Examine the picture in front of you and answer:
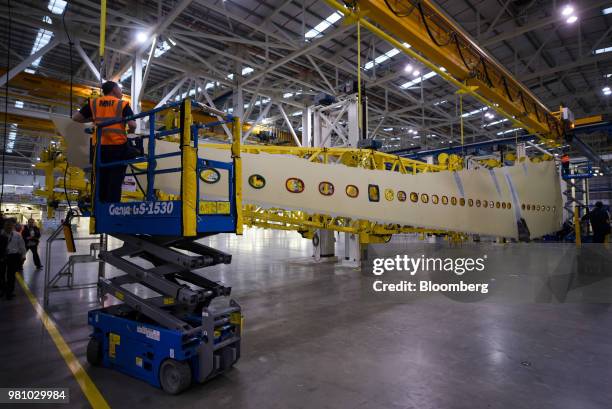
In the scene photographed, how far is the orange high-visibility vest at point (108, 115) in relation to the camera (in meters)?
4.43

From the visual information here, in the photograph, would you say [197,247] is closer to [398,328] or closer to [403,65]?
[398,328]

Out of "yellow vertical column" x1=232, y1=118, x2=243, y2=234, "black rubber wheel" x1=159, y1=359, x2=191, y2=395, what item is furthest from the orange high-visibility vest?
"black rubber wheel" x1=159, y1=359, x2=191, y2=395

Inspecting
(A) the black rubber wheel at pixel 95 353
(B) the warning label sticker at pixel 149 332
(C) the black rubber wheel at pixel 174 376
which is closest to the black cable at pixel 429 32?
(B) the warning label sticker at pixel 149 332

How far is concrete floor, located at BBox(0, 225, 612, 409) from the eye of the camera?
3609 millimetres

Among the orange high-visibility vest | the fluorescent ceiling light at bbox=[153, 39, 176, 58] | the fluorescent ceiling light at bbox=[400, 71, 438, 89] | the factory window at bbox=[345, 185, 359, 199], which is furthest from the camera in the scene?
the fluorescent ceiling light at bbox=[400, 71, 438, 89]

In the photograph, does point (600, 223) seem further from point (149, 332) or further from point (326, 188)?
point (149, 332)

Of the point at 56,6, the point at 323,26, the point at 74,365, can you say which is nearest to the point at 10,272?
the point at 74,365

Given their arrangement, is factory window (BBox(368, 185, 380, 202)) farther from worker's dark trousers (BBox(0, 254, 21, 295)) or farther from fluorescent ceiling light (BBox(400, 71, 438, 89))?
fluorescent ceiling light (BBox(400, 71, 438, 89))

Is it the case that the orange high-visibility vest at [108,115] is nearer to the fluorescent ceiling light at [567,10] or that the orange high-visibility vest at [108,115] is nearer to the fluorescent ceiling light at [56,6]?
the fluorescent ceiling light at [56,6]

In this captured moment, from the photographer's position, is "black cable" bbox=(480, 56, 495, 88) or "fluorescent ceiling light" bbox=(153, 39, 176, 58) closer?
"black cable" bbox=(480, 56, 495, 88)

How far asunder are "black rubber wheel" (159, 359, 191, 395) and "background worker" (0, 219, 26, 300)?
6.63 m

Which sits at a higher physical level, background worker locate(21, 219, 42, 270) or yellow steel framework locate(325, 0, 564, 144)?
yellow steel framework locate(325, 0, 564, 144)

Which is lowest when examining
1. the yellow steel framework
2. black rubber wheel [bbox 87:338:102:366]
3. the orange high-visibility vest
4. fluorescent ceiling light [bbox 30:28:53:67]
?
black rubber wheel [bbox 87:338:102:366]

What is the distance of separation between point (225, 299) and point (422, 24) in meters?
7.62
